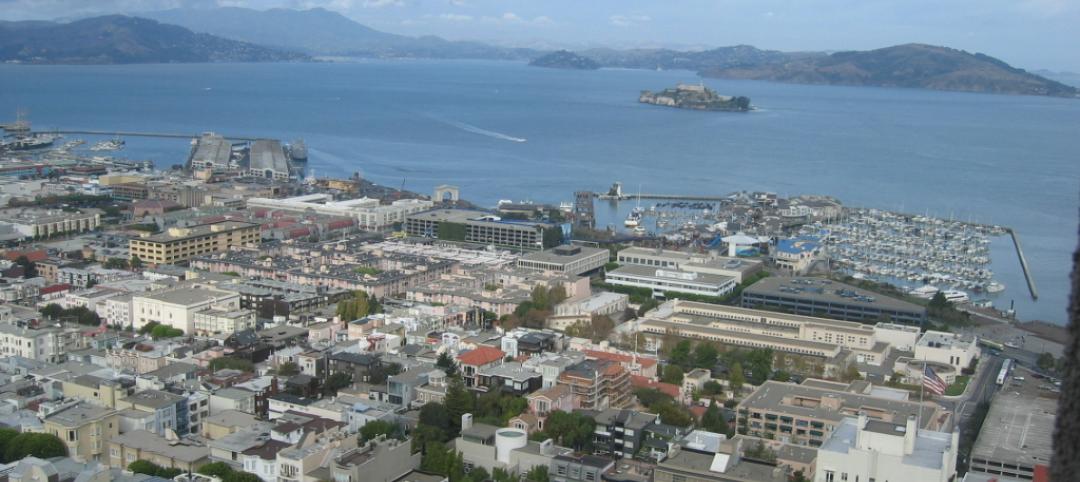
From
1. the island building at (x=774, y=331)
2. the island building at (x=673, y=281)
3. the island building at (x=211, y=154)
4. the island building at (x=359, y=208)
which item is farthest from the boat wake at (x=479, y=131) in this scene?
the island building at (x=774, y=331)

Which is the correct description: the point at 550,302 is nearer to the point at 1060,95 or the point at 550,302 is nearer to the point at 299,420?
the point at 299,420

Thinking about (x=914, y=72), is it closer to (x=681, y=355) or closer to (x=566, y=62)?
(x=566, y=62)

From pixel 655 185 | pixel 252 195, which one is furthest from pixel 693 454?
pixel 655 185

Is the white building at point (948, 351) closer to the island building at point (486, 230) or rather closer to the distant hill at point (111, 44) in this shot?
the island building at point (486, 230)

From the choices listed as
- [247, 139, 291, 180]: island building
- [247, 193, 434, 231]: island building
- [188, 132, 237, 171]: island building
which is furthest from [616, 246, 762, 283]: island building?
[188, 132, 237, 171]: island building

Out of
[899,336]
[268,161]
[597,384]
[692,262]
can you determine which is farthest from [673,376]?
[268,161]

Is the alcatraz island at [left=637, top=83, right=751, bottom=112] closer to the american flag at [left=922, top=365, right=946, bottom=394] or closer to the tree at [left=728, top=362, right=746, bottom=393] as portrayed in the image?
the american flag at [left=922, top=365, right=946, bottom=394]
